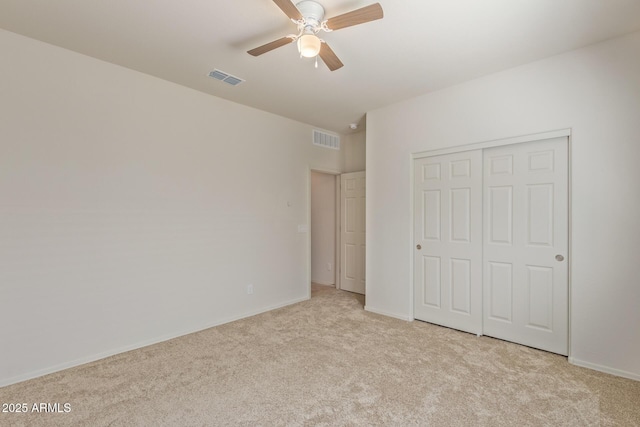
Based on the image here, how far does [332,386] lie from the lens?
230 centimetres

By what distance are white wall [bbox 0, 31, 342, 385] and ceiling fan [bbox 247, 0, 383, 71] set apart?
154 cm

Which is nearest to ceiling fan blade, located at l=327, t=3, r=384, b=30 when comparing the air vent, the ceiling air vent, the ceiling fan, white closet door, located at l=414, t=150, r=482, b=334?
the ceiling fan

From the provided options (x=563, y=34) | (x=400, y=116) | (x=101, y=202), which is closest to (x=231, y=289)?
(x=101, y=202)

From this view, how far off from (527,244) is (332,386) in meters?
2.25

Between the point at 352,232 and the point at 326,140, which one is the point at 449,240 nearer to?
the point at 352,232

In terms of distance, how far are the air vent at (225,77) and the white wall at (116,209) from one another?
0.48m

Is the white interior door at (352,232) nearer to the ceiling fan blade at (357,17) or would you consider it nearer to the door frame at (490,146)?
the door frame at (490,146)

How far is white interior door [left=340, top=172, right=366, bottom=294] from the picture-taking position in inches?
196

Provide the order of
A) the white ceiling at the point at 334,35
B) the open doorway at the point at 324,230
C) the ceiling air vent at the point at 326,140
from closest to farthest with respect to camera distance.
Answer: the white ceiling at the point at 334,35 < the ceiling air vent at the point at 326,140 < the open doorway at the point at 324,230

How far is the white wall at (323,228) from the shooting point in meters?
5.46

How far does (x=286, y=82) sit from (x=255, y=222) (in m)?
1.75

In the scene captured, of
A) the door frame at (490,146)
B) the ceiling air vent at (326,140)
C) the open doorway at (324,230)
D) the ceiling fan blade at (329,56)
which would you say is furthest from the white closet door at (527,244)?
the open doorway at (324,230)

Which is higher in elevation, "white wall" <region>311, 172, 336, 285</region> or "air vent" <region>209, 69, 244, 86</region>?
"air vent" <region>209, 69, 244, 86</region>

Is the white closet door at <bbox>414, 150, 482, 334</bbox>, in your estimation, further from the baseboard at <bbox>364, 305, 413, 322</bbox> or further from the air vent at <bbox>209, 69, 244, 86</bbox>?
the air vent at <bbox>209, 69, 244, 86</bbox>
